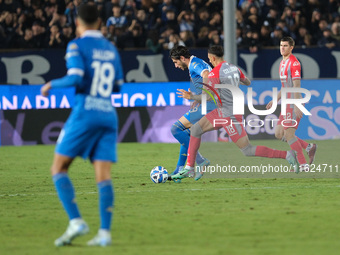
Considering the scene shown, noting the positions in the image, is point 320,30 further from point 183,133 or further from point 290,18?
point 183,133

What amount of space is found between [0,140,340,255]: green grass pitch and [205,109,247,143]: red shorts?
729mm

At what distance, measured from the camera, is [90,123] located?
6.46m

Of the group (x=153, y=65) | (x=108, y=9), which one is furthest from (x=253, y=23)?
(x=108, y=9)

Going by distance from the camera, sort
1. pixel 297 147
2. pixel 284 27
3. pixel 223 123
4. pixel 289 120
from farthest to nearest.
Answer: pixel 284 27 → pixel 289 120 → pixel 297 147 → pixel 223 123

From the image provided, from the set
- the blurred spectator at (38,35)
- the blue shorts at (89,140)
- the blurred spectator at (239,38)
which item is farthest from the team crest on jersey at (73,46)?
the blurred spectator at (38,35)

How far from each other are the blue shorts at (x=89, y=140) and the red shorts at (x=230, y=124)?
16.3 ft

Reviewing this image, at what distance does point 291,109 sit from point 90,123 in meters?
6.50

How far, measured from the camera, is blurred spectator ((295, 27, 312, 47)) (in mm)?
20922

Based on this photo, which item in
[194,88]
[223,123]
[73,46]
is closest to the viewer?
[73,46]

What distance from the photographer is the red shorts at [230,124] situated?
1140 cm

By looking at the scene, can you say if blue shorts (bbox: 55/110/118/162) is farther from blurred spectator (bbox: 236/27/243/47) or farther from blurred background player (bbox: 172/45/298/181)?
blurred spectator (bbox: 236/27/243/47)

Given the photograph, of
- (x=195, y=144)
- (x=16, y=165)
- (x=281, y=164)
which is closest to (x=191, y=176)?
(x=195, y=144)

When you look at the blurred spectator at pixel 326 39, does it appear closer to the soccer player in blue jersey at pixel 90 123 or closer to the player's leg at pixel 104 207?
the soccer player in blue jersey at pixel 90 123

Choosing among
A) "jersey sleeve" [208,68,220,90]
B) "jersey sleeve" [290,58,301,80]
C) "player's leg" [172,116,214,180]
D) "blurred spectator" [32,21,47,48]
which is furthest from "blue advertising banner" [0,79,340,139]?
"player's leg" [172,116,214,180]
